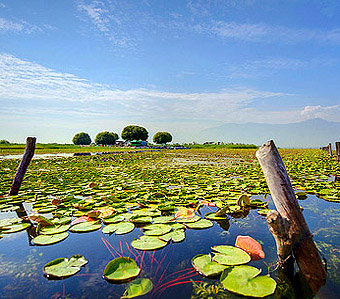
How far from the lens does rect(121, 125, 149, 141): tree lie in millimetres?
75875

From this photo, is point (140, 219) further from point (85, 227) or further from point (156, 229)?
point (85, 227)

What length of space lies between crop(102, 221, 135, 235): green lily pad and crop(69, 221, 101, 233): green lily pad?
0.64 feet

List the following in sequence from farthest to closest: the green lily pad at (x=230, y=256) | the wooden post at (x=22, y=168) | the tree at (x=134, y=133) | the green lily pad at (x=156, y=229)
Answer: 1. the tree at (x=134, y=133)
2. the wooden post at (x=22, y=168)
3. the green lily pad at (x=156, y=229)
4. the green lily pad at (x=230, y=256)

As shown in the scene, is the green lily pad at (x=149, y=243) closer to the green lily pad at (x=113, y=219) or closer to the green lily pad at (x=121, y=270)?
the green lily pad at (x=121, y=270)

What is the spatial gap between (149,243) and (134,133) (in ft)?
245

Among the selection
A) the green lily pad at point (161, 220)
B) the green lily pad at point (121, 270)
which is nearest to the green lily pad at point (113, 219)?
the green lily pad at point (161, 220)

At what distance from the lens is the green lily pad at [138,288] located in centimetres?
161

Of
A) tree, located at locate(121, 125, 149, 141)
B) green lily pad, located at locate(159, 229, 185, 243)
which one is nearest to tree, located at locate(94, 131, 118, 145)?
tree, located at locate(121, 125, 149, 141)

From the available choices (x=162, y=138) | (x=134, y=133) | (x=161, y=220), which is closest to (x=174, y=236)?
(x=161, y=220)

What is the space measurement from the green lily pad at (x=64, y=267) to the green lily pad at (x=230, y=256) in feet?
4.37

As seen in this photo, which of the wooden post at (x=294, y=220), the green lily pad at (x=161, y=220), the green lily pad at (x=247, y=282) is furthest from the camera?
the green lily pad at (x=161, y=220)

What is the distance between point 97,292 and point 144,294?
0.41m

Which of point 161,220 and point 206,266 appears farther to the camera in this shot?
point 161,220

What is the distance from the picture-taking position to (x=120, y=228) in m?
2.85
